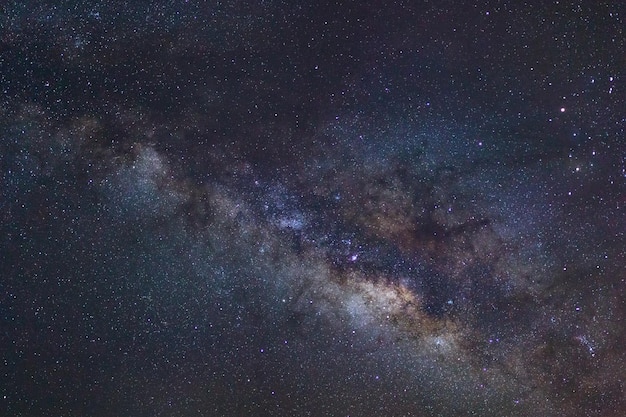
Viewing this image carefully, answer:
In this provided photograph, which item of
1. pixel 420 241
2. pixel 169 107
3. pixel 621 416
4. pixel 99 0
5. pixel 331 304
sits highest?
pixel 99 0

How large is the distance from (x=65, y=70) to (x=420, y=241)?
7151 mm

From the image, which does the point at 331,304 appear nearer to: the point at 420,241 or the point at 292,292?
the point at 292,292

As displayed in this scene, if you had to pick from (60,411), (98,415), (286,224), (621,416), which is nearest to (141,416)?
(98,415)

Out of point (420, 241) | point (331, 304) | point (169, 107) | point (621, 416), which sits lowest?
point (621, 416)

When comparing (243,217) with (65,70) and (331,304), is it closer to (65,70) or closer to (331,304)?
(331,304)

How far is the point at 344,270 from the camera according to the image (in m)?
9.80

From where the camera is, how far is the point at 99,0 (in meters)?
8.72

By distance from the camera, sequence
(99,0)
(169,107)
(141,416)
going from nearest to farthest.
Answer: (99,0) → (169,107) → (141,416)

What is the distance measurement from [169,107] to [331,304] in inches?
188

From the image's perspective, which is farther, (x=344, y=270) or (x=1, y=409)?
(x=1, y=409)

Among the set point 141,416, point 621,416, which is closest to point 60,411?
point 141,416

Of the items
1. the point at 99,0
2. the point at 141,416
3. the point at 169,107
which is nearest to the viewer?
the point at 99,0

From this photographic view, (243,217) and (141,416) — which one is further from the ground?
(243,217)

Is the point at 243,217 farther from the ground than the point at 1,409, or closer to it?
farther from the ground
